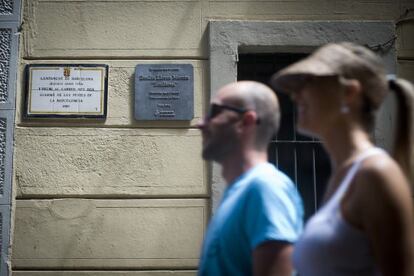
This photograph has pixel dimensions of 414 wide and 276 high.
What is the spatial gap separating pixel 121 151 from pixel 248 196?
94.0 inches

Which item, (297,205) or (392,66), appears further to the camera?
(392,66)

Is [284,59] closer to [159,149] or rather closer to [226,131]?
[159,149]

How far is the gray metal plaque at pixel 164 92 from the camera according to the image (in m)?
4.09

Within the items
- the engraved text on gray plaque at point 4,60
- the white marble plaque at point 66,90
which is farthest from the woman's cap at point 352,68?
the engraved text on gray plaque at point 4,60

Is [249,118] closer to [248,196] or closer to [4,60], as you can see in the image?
[248,196]

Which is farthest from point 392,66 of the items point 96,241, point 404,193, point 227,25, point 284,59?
point 404,193

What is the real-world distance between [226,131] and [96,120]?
228 centimetres

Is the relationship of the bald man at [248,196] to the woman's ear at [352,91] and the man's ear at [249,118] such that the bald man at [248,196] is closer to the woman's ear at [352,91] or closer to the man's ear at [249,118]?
the man's ear at [249,118]

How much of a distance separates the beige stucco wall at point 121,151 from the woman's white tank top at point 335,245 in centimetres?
249

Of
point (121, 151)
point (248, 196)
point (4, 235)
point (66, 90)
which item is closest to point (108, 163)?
point (121, 151)

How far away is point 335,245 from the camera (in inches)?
56.5

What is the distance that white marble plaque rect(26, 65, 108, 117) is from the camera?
408cm

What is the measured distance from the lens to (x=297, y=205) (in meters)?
1.91

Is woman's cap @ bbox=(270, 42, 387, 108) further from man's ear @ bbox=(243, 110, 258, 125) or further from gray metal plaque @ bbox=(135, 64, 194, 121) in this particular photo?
gray metal plaque @ bbox=(135, 64, 194, 121)
